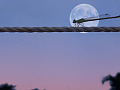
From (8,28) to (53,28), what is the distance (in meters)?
0.59

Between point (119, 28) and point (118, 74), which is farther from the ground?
point (118, 74)

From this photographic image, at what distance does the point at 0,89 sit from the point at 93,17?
1194 inches

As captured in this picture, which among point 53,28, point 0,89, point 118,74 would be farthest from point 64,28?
point 118,74

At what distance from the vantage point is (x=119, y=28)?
304cm

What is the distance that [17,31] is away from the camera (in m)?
2.88

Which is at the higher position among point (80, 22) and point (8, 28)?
point (80, 22)

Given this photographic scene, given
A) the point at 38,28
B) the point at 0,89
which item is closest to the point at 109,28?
the point at 38,28

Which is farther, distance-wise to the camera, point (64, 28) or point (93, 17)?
point (93, 17)

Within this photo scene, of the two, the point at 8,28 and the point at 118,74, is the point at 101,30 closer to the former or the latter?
the point at 8,28

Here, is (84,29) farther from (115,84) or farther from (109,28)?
(115,84)

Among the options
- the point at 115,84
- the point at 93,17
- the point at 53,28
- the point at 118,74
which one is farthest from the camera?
the point at 118,74

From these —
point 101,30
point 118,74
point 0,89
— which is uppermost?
point 118,74

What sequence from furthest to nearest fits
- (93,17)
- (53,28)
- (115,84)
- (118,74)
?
(118,74)
(115,84)
(93,17)
(53,28)

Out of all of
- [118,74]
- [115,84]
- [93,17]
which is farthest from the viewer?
[118,74]
